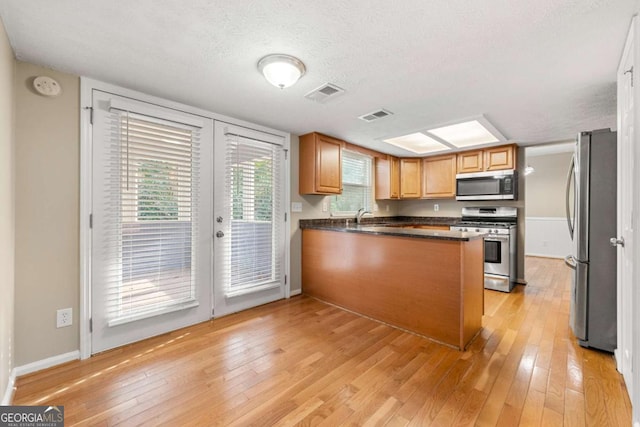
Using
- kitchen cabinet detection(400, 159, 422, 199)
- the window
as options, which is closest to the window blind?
the window

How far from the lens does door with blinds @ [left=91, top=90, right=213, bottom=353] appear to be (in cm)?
218

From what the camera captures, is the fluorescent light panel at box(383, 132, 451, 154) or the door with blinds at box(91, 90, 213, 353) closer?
the door with blinds at box(91, 90, 213, 353)

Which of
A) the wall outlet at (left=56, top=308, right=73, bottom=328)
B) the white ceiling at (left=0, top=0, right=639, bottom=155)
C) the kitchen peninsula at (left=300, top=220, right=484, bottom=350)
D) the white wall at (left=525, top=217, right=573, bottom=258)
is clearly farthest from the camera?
the white wall at (left=525, top=217, right=573, bottom=258)

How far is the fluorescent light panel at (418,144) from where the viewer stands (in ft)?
13.1

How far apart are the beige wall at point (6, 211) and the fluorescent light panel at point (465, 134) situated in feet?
12.0

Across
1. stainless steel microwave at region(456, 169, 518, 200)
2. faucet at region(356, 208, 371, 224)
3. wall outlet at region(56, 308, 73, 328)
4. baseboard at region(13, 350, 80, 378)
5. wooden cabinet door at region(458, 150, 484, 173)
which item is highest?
wooden cabinet door at region(458, 150, 484, 173)

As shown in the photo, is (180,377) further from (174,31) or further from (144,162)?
(174,31)

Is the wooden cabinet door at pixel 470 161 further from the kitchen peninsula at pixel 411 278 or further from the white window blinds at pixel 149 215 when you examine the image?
the white window blinds at pixel 149 215

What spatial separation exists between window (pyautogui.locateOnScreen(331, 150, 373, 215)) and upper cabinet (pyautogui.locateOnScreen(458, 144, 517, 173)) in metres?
1.53

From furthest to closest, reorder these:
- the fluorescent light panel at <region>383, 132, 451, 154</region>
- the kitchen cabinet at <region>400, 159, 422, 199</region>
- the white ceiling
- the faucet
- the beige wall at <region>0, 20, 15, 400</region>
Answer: the kitchen cabinet at <region>400, 159, 422, 199</region>
the faucet
the fluorescent light panel at <region>383, 132, 451, 154</region>
the beige wall at <region>0, 20, 15, 400</region>
the white ceiling

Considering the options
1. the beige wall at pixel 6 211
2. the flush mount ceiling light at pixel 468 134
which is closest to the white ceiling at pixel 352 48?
the beige wall at pixel 6 211

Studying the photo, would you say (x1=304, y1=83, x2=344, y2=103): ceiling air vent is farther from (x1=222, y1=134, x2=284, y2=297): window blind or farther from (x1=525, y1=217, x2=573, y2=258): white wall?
(x1=525, y1=217, x2=573, y2=258): white wall

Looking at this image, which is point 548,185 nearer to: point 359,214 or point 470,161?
point 470,161

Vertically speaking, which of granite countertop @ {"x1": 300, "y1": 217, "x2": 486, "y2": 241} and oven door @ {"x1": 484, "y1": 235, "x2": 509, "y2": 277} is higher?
granite countertop @ {"x1": 300, "y1": 217, "x2": 486, "y2": 241}
